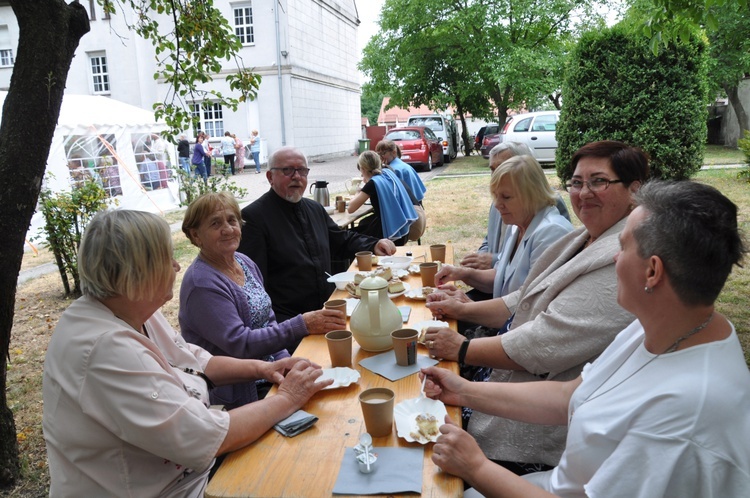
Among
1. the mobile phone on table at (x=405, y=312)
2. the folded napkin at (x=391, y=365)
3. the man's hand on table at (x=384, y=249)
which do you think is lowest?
the folded napkin at (x=391, y=365)

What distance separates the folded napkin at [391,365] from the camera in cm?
205

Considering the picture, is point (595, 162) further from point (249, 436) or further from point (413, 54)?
point (413, 54)

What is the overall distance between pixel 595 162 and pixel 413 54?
22124 mm

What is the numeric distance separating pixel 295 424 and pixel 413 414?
1.29ft

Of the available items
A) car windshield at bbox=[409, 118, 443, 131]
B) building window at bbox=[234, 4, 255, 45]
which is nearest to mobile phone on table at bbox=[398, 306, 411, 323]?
car windshield at bbox=[409, 118, 443, 131]

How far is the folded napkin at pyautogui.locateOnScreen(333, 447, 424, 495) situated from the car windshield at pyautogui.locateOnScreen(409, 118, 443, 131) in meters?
20.1

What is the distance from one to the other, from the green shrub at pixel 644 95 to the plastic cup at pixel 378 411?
9.15m

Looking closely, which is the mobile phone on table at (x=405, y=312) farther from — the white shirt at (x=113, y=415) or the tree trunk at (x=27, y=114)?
the tree trunk at (x=27, y=114)

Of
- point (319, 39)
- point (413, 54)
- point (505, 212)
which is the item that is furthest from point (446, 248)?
point (319, 39)

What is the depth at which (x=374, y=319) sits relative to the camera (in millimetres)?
2213

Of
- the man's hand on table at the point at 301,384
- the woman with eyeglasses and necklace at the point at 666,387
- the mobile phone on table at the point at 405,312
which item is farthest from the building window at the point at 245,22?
the woman with eyeglasses and necklace at the point at 666,387

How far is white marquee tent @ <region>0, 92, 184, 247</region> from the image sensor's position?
985cm

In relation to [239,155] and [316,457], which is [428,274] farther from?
[239,155]

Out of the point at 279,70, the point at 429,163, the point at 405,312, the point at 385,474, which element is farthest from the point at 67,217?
the point at 279,70
